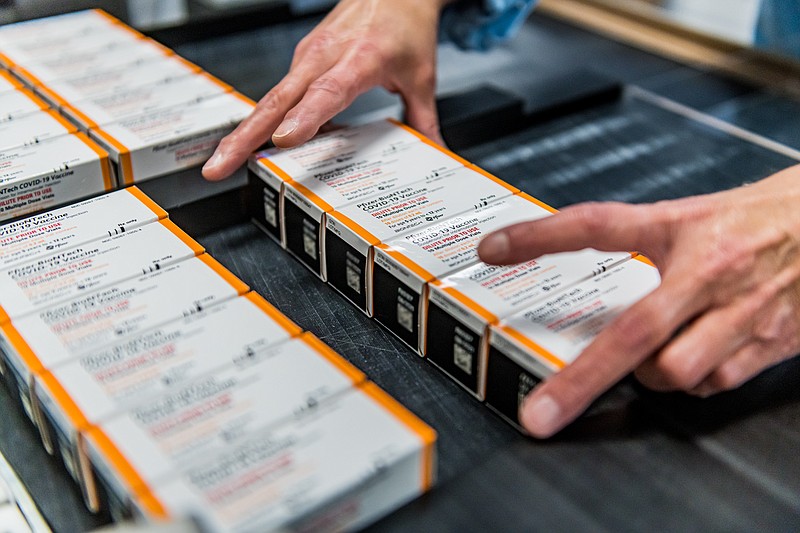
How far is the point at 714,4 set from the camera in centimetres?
257

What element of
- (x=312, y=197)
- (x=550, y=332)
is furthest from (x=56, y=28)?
(x=550, y=332)

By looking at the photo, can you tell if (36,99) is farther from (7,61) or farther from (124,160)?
(124,160)

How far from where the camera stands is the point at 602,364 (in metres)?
0.71

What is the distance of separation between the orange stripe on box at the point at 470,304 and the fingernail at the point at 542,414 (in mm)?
88

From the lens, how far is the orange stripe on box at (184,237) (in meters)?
0.89

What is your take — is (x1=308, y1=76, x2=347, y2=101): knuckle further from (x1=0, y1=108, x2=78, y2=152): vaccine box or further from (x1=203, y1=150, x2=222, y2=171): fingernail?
(x1=0, y1=108, x2=78, y2=152): vaccine box

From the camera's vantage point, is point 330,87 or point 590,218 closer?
point 590,218

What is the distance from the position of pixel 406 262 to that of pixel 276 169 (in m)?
0.27

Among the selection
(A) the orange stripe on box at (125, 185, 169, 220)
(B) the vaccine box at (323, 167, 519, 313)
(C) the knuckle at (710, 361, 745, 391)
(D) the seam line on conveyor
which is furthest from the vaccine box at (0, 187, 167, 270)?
(D) the seam line on conveyor

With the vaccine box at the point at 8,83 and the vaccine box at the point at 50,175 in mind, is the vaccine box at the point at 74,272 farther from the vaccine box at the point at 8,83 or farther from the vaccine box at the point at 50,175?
the vaccine box at the point at 8,83

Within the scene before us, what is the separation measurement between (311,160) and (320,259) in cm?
15

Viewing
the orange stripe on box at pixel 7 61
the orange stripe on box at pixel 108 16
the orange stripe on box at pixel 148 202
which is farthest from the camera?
the orange stripe on box at pixel 108 16

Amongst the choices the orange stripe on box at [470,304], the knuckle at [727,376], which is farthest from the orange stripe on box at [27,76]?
the knuckle at [727,376]

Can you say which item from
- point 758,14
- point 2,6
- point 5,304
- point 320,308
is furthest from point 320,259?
point 758,14
